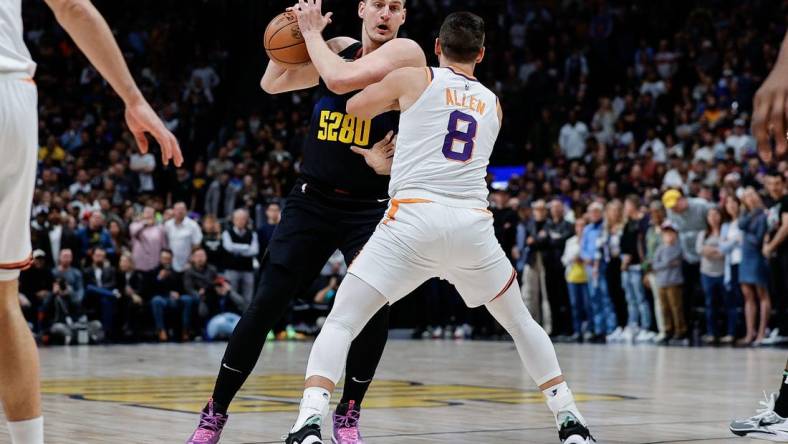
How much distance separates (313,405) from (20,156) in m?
1.92

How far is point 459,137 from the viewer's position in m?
5.14

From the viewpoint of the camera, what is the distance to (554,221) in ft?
57.9

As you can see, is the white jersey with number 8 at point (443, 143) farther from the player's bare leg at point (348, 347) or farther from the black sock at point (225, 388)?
the black sock at point (225, 388)

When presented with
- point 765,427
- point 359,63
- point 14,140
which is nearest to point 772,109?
point 14,140

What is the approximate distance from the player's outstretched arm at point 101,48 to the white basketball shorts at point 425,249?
1460 millimetres

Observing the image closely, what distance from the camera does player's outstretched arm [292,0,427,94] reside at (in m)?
5.11

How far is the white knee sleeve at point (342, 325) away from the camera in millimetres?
4953

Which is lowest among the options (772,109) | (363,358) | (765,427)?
(765,427)

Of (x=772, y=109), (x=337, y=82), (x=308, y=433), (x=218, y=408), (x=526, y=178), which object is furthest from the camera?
(x=526, y=178)

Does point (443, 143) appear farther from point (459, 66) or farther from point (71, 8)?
point (71, 8)

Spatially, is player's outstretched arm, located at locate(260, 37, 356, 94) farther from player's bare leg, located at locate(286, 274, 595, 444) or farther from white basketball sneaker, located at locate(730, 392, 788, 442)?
white basketball sneaker, located at locate(730, 392, 788, 442)

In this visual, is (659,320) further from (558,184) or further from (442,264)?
(442,264)

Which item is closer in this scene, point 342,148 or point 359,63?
point 359,63

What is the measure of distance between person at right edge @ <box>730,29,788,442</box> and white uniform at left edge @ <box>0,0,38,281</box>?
2.00 m
